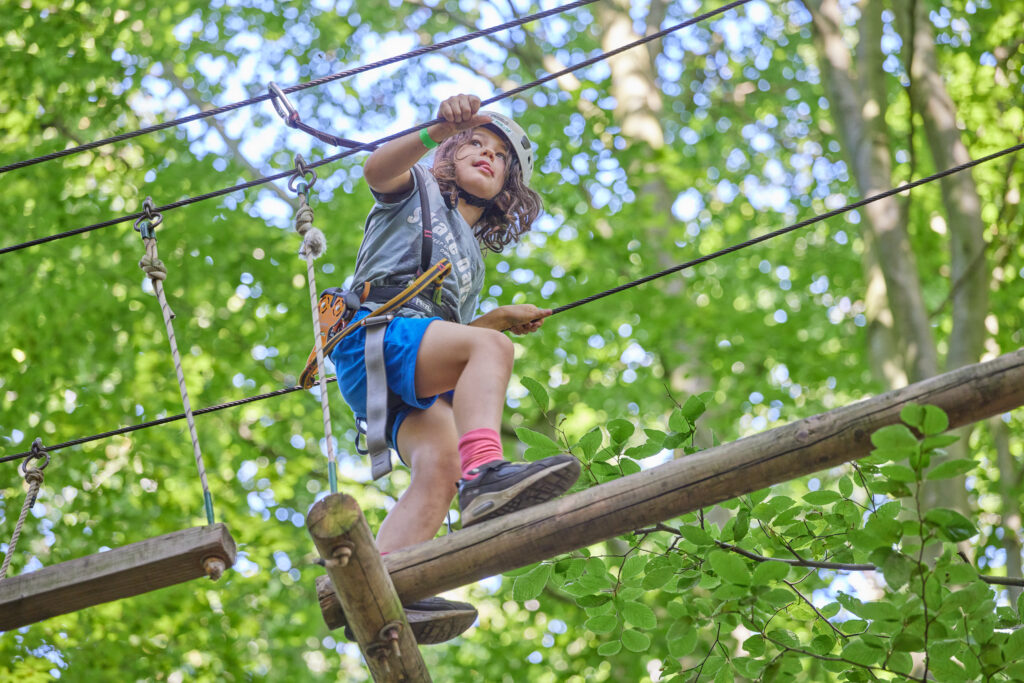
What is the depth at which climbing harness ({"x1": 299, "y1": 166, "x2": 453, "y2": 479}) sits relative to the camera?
9.46ft

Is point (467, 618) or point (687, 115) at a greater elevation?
point (687, 115)

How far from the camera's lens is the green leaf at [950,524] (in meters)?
2.41

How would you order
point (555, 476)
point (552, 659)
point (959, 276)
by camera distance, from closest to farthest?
1. point (555, 476)
2. point (959, 276)
3. point (552, 659)

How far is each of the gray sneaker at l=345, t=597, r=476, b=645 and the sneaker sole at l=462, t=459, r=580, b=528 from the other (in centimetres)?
23

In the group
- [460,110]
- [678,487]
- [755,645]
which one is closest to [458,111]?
[460,110]

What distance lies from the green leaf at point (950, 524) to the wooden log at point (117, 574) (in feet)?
5.04

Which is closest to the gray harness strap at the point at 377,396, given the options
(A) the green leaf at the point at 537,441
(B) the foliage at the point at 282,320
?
(A) the green leaf at the point at 537,441

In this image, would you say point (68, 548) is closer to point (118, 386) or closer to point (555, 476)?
point (118, 386)

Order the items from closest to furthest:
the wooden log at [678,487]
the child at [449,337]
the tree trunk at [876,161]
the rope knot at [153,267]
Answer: the wooden log at [678,487], the child at [449,337], the rope knot at [153,267], the tree trunk at [876,161]

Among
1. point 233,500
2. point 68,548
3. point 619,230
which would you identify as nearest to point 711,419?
point 619,230

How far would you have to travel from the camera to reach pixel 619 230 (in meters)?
8.14

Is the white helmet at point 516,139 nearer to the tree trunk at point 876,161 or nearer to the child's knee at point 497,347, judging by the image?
the child's knee at point 497,347

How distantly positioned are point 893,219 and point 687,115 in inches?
176

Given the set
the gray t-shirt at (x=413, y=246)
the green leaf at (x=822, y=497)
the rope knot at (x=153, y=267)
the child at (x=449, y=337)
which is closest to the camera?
the child at (x=449, y=337)
